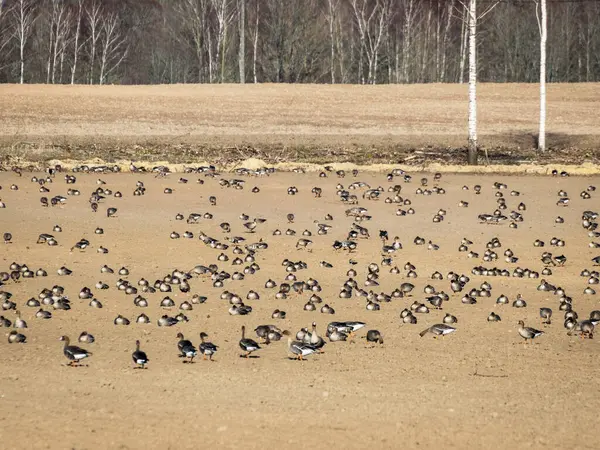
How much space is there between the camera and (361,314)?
18891mm

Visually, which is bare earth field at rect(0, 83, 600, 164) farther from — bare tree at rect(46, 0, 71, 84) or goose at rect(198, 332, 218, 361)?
goose at rect(198, 332, 218, 361)

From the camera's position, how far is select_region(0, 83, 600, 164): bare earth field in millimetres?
43094

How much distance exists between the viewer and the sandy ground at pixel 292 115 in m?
47.0

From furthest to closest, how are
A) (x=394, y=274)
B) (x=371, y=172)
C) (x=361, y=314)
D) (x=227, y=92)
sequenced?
(x=227, y=92), (x=371, y=172), (x=394, y=274), (x=361, y=314)

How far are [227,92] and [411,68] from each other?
123 feet

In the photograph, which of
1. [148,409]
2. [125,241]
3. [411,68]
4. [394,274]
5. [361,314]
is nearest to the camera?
[148,409]

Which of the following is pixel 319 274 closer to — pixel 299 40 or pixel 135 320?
pixel 135 320

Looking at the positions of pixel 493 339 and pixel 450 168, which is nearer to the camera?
pixel 493 339

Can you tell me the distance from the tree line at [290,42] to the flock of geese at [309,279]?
52975 mm

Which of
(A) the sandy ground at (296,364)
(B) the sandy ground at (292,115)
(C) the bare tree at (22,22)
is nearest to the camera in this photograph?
(A) the sandy ground at (296,364)

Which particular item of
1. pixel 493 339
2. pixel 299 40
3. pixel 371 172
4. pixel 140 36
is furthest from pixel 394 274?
pixel 140 36

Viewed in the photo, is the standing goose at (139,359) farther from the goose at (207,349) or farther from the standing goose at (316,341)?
the standing goose at (316,341)

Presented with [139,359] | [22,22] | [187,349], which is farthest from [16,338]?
[22,22]

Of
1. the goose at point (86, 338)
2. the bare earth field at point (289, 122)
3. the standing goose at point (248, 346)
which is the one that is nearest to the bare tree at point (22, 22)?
the bare earth field at point (289, 122)
